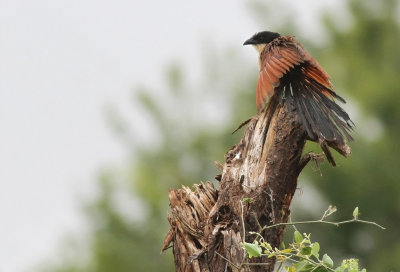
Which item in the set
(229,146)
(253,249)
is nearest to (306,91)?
(253,249)

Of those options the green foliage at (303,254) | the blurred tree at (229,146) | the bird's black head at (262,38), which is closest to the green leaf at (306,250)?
the green foliage at (303,254)

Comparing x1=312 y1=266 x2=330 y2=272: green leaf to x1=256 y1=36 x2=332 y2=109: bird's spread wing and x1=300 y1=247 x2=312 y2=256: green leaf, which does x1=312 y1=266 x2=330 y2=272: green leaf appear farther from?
x1=256 y1=36 x2=332 y2=109: bird's spread wing

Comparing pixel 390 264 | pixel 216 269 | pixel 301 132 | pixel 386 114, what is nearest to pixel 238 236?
pixel 216 269

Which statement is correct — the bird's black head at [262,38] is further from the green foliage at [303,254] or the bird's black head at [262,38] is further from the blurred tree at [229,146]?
the blurred tree at [229,146]

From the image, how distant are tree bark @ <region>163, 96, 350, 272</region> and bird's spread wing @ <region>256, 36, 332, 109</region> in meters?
0.18

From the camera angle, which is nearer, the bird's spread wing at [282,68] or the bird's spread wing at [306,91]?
the bird's spread wing at [306,91]

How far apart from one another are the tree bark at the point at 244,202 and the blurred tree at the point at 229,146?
902cm

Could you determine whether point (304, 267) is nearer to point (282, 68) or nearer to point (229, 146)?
point (282, 68)

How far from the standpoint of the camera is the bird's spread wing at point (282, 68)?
167 inches

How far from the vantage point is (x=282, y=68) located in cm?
432

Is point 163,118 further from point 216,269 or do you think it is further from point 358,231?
point 216,269

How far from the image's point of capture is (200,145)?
15.9m

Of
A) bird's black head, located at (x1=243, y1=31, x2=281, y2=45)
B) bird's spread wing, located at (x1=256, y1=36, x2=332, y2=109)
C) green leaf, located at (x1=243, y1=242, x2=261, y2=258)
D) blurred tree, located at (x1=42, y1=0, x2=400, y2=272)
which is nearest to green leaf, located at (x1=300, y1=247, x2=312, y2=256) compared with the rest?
green leaf, located at (x1=243, y1=242, x2=261, y2=258)

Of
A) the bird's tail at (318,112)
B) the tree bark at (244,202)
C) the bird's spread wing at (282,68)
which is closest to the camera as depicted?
the tree bark at (244,202)
